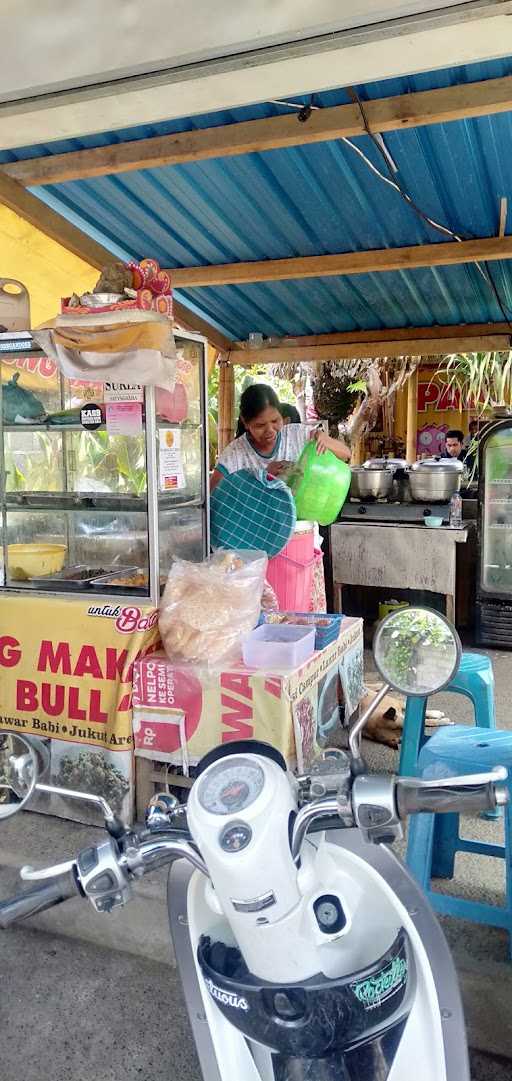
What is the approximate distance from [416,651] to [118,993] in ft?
5.01

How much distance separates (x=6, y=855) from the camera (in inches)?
126

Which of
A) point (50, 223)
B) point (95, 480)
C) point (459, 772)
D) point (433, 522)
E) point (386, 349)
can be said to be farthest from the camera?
point (386, 349)

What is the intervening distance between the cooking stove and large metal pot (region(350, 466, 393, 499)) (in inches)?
2.2

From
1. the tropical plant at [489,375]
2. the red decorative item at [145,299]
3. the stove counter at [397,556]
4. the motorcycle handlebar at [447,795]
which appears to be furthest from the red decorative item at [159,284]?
the tropical plant at [489,375]

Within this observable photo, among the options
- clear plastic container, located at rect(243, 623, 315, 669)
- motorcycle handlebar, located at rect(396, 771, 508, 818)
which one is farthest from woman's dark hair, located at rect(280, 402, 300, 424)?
motorcycle handlebar, located at rect(396, 771, 508, 818)

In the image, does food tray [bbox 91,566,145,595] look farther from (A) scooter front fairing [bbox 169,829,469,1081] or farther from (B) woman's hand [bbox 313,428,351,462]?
(A) scooter front fairing [bbox 169,829,469,1081]

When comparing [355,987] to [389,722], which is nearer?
[355,987]

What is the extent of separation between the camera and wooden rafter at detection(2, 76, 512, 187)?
3.54 meters

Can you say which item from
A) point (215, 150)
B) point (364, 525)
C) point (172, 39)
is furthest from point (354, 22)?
point (364, 525)

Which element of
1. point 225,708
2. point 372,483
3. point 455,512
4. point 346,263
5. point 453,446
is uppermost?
point 346,263

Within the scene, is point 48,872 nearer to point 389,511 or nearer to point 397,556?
point 397,556

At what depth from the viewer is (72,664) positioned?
3.46 metres

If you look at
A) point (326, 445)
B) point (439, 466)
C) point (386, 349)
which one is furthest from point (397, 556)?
point (326, 445)

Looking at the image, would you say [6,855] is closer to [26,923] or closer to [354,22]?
[26,923]
